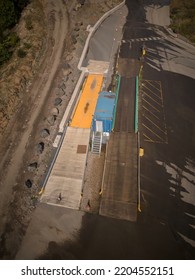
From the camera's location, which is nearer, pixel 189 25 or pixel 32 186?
pixel 32 186

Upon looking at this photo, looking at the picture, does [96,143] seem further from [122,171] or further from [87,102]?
[87,102]

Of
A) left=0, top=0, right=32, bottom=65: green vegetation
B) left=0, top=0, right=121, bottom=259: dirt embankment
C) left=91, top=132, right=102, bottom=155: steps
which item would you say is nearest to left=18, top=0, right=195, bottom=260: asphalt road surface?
left=0, top=0, right=121, bottom=259: dirt embankment

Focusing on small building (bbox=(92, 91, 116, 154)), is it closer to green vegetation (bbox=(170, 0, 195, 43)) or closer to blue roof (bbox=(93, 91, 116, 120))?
blue roof (bbox=(93, 91, 116, 120))

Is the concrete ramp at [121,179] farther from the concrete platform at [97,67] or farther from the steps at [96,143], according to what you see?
the concrete platform at [97,67]

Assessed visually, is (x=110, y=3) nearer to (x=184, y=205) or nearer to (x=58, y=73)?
(x=58, y=73)

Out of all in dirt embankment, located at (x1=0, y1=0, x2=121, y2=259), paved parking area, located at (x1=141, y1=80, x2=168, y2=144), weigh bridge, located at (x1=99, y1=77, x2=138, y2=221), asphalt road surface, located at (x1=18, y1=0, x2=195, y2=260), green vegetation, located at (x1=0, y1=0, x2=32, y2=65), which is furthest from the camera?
green vegetation, located at (x1=0, y1=0, x2=32, y2=65)

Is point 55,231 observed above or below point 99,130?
below

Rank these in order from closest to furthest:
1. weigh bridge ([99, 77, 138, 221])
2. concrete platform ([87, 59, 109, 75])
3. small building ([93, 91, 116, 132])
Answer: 1. weigh bridge ([99, 77, 138, 221])
2. small building ([93, 91, 116, 132])
3. concrete platform ([87, 59, 109, 75])
